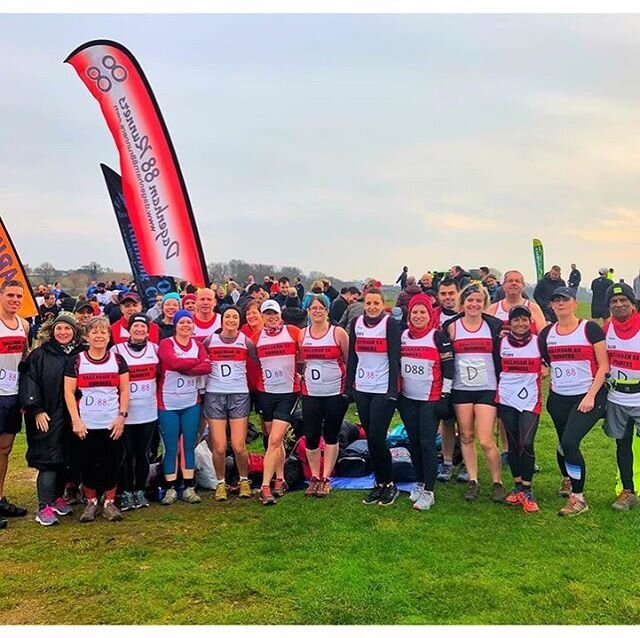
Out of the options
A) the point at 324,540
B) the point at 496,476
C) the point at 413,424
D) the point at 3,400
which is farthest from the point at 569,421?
the point at 3,400

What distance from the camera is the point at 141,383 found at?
225 inches

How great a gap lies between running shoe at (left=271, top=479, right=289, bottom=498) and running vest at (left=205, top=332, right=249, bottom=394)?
101 centimetres

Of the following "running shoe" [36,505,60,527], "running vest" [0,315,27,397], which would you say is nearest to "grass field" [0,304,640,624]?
"running shoe" [36,505,60,527]

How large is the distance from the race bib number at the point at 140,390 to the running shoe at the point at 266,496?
1.40 meters

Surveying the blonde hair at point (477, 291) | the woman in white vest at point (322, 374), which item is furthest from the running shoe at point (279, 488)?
the blonde hair at point (477, 291)

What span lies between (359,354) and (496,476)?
1.77m

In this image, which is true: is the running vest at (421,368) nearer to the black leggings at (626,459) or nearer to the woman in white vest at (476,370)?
the woman in white vest at (476,370)

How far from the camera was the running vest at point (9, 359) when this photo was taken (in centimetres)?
549

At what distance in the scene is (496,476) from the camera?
595cm

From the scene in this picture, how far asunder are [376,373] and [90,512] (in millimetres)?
2844

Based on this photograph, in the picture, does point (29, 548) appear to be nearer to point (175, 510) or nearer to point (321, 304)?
point (175, 510)

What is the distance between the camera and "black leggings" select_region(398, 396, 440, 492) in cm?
568

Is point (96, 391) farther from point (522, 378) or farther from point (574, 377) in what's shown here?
point (574, 377)

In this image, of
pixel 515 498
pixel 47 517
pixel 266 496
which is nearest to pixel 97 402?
pixel 47 517
